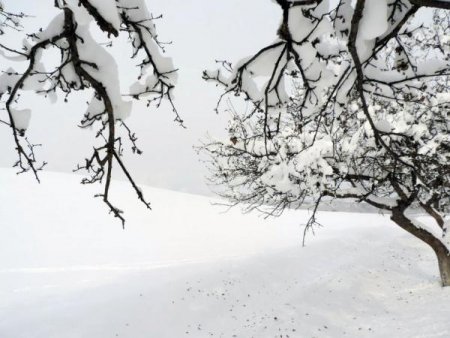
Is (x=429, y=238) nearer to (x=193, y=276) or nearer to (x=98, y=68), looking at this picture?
(x=193, y=276)

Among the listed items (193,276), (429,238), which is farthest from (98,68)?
(193,276)

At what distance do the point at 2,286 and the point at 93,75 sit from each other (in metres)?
17.0

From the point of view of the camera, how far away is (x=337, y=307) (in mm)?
11734

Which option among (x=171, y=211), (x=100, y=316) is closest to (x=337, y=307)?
(x=100, y=316)

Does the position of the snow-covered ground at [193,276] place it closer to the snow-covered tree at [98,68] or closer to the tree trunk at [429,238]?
the tree trunk at [429,238]

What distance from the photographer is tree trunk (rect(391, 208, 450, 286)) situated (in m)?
10.4

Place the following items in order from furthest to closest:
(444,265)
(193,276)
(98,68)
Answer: (193,276) → (444,265) → (98,68)

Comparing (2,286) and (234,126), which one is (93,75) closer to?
(234,126)

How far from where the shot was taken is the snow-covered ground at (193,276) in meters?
10.7

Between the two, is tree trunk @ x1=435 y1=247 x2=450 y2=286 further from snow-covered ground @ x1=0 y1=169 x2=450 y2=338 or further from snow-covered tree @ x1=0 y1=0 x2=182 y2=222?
snow-covered tree @ x1=0 y1=0 x2=182 y2=222

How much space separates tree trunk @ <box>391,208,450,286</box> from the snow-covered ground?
1.96 ft

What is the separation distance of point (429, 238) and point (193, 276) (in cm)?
864

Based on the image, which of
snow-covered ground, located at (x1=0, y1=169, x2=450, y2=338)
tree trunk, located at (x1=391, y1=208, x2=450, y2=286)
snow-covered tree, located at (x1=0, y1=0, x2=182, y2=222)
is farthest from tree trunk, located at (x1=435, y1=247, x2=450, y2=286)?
snow-covered tree, located at (x1=0, y1=0, x2=182, y2=222)

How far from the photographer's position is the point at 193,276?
15.3 meters
